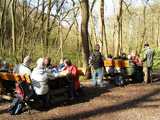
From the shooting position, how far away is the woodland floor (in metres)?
4.41

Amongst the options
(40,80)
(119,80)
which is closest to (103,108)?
(40,80)

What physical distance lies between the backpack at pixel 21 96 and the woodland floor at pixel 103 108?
0.15m

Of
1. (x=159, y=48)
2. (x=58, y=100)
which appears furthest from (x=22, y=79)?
(x=159, y=48)

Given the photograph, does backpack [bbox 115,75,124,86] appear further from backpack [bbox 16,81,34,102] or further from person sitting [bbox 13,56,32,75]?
backpack [bbox 16,81,34,102]

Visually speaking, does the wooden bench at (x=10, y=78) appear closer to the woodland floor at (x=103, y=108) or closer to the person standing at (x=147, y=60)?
the woodland floor at (x=103, y=108)

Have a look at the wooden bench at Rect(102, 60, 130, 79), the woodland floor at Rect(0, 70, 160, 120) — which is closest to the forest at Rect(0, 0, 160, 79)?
the wooden bench at Rect(102, 60, 130, 79)

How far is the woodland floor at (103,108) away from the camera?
441cm

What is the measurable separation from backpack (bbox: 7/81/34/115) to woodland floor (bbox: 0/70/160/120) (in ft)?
0.49

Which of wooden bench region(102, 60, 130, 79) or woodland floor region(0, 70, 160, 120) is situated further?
wooden bench region(102, 60, 130, 79)

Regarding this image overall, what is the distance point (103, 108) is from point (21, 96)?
2.13 metres

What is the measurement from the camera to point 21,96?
4.63 metres

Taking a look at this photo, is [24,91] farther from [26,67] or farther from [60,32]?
[60,32]

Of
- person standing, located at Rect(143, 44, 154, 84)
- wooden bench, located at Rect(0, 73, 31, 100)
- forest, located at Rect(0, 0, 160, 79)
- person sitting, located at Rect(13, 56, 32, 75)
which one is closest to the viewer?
wooden bench, located at Rect(0, 73, 31, 100)

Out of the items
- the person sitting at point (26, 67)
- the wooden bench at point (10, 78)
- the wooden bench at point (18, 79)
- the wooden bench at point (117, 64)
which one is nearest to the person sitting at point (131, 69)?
the wooden bench at point (117, 64)
